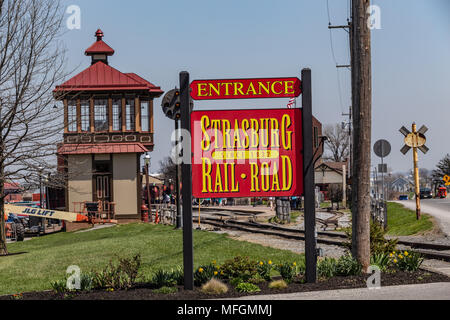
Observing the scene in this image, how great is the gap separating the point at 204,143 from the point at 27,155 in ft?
29.3

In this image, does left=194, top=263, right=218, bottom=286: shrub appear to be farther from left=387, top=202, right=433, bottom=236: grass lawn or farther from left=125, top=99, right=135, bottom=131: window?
left=125, top=99, right=135, bottom=131: window

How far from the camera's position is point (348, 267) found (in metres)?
10.2

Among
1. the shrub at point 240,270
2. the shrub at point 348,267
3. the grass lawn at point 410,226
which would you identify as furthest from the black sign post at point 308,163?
the grass lawn at point 410,226

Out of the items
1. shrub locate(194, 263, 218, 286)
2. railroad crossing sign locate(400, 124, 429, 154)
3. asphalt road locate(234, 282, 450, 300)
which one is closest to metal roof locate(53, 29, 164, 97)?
railroad crossing sign locate(400, 124, 429, 154)

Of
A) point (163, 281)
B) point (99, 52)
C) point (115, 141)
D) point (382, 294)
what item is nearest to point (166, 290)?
point (163, 281)

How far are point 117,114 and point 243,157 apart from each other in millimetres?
28258

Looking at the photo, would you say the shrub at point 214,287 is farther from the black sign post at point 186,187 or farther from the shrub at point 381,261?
the shrub at point 381,261

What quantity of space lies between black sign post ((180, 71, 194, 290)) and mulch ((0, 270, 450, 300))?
32 centimetres

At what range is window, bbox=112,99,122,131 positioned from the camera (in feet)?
123

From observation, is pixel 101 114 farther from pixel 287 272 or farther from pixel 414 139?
pixel 287 272

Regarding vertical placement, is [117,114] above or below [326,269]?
above
